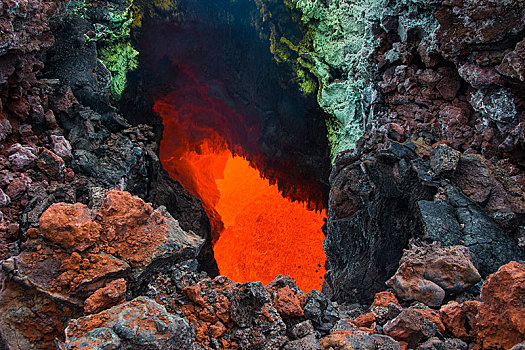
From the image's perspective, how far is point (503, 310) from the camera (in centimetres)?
186

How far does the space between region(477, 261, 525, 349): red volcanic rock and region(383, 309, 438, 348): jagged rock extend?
29 centimetres

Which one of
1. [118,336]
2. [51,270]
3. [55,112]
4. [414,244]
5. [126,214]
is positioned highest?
[55,112]

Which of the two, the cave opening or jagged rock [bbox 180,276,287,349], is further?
the cave opening

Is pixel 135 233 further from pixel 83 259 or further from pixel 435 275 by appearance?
pixel 435 275

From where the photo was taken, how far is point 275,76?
6332mm

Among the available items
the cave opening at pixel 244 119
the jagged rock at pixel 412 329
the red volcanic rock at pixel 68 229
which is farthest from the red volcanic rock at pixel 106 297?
the cave opening at pixel 244 119

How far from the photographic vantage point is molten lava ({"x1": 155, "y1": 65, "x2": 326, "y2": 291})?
7637 mm

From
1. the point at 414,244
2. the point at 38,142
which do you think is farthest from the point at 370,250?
the point at 38,142

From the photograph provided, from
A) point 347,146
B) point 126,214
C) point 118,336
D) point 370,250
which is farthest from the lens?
point 347,146

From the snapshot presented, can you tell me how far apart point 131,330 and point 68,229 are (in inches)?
38.9

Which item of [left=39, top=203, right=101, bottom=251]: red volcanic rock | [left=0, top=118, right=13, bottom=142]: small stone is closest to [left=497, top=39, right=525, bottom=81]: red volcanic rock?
[left=39, top=203, right=101, bottom=251]: red volcanic rock

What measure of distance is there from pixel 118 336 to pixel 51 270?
882 millimetres

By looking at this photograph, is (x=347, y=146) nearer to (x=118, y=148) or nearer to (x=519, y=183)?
(x=519, y=183)

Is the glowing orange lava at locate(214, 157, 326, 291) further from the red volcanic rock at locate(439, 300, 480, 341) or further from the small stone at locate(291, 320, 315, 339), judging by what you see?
the red volcanic rock at locate(439, 300, 480, 341)
